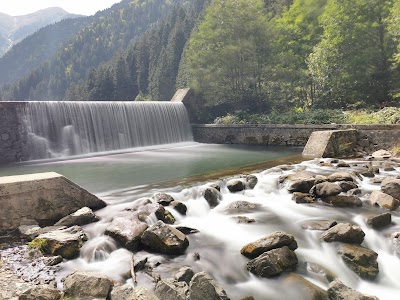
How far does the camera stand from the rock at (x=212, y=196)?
285 inches

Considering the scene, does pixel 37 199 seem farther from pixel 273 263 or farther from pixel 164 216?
pixel 273 263

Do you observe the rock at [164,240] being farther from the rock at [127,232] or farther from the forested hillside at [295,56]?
the forested hillside at [295,56]

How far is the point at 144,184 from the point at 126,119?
498 inches

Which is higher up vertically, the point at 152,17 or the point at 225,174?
the point at 152,17

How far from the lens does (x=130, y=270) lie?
14.5ft

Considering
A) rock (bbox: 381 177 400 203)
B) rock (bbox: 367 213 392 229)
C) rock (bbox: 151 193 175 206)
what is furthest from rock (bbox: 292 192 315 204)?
rock (bbox: 151 193 175 206)

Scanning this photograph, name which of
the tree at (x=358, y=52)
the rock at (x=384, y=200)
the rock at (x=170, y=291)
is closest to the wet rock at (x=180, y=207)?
the rock at (x=170, y=291)

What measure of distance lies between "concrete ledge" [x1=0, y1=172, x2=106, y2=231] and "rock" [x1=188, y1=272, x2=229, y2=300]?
151 inches

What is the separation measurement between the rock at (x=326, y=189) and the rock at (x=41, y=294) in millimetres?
5934

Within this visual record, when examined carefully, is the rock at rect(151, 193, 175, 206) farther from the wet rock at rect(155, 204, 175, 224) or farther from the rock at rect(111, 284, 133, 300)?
the rock at rect(111, 284, 133, 300)

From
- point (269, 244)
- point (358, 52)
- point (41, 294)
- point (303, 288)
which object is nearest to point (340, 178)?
point (269, 244)

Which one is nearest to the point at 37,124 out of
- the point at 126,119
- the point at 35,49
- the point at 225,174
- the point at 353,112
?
the point at 126,119

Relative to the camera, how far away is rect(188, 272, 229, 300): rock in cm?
356

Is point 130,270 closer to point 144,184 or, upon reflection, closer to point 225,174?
point 144,184
